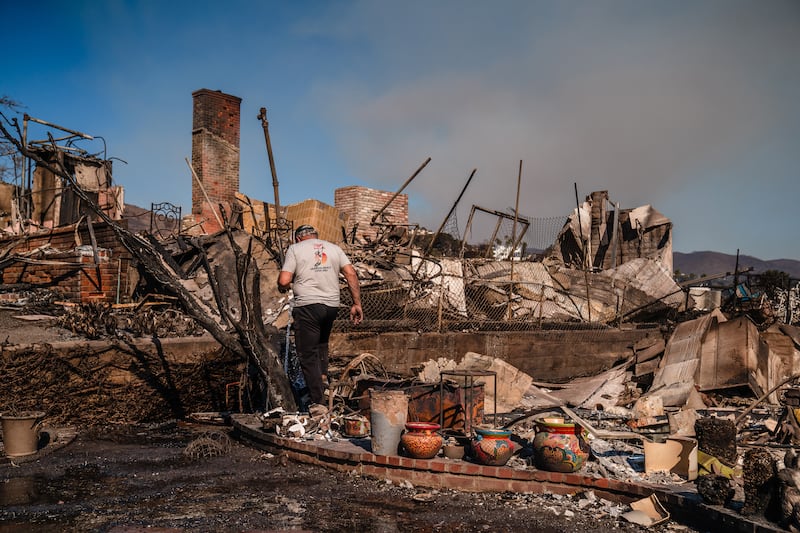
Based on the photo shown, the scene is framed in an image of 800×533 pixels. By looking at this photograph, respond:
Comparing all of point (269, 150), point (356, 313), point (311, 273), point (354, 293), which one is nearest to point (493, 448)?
point (356, 313)

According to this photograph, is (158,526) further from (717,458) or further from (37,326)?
(37,326)

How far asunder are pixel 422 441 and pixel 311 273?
7.82ft

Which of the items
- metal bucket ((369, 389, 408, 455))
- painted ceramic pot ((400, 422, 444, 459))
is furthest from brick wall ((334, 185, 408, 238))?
painted ceramic pot ((400, 422, 444, 459))

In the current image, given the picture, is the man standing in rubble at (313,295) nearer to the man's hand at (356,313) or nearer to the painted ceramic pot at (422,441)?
the man's hand at (356,313)

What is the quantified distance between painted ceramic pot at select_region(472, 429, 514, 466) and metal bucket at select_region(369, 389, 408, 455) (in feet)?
2.32

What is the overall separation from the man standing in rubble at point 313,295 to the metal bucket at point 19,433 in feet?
8.80

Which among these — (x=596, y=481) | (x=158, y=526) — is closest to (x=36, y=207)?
(x=158, y=526)

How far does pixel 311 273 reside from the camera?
6895 mm

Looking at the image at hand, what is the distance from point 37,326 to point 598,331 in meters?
9.52

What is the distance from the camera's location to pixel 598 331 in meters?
12.3

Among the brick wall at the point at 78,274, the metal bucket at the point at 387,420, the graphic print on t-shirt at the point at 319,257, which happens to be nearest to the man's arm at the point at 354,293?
the graphic print on t-shirt at the point at 319,257

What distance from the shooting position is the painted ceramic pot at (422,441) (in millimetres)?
5336

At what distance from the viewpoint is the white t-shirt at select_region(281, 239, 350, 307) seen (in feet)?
22.6

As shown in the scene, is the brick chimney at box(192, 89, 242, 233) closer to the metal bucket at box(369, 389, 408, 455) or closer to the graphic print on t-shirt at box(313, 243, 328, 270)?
the graphic print on t-shirt at box(313, 243, 328, 270)
